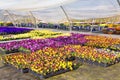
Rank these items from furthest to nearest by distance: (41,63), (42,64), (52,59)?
1. (52,59)
2. (41,63)
3. (42,64)

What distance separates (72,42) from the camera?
51.9 ft

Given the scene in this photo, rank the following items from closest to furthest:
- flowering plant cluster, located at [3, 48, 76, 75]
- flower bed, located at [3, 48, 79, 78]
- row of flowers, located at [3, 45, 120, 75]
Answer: flower bed, located at [3, 48, 79, 78], flowering plant cluster, located at [3, 48, 76, 75], row of flowers, located at [3, 45, 120, 75]

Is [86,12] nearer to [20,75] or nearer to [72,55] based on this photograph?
[72,55]

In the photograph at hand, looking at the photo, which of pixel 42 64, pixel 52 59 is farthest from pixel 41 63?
pixel 52 59

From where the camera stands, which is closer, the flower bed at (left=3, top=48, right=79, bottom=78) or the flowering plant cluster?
the flower bed at (left=3, top=48, right=79, bottom=78)

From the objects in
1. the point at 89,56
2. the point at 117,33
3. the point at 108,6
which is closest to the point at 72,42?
the point at 108,6

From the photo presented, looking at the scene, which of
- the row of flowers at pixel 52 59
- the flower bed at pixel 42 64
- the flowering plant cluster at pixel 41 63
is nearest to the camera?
the flower bed at pixel 42 64

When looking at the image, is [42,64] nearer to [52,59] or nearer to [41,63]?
[41,63]

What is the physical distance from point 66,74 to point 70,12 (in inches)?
515

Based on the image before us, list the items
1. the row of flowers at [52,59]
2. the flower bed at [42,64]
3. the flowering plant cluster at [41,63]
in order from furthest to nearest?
the row of flowers at [52,59], the flowering plant cluster at [41,63], the flower bed at [42,64]

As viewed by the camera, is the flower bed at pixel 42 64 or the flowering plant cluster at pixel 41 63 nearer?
the flower bed at pixel 42 64

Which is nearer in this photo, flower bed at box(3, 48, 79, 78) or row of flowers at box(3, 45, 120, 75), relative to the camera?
flower bed at box(3, 48, 79, 78)

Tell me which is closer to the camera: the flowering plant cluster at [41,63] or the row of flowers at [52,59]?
the flowering plant cluster at [41,63]

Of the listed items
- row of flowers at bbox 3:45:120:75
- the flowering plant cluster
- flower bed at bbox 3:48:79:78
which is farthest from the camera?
row of flowers at bbox 3:45:120:75
